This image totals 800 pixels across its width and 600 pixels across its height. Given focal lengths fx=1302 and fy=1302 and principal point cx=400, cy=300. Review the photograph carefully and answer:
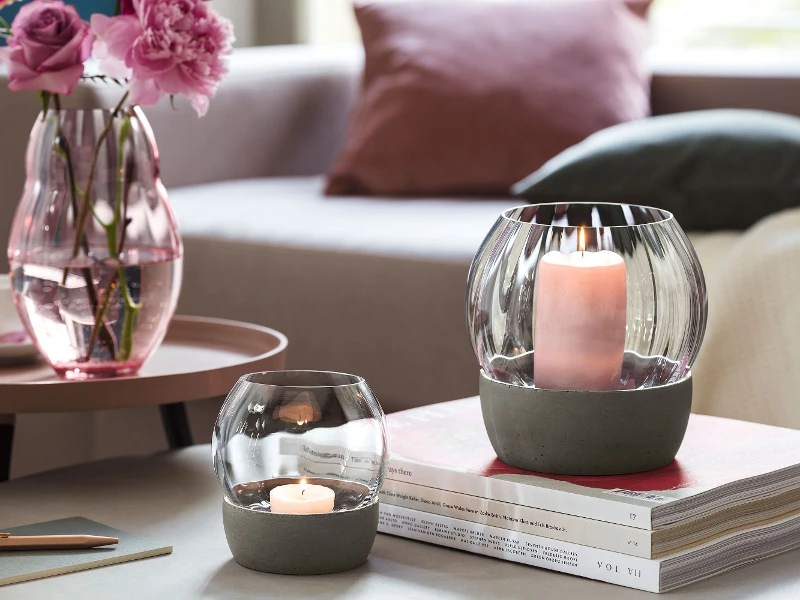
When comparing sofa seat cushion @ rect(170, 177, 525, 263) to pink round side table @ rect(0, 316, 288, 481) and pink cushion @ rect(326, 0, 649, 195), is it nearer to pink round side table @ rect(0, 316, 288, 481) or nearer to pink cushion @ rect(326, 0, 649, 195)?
pink cushion @ rect(326, 0, 649, 195)

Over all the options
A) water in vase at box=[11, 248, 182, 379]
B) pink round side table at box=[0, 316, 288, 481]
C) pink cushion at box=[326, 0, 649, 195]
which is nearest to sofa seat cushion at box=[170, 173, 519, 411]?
pink cushion at box=[326, 0, 649, 195]

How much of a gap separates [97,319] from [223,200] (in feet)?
3.90

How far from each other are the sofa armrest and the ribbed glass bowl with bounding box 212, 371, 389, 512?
161 cm

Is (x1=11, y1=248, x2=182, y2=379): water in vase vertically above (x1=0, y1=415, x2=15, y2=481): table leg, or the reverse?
(x1=11, y1=248, x2=182, y2=379): water in vase

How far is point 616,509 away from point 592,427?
0.23ft

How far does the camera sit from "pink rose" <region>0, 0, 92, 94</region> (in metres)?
1.18

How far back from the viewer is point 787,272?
1545 mm

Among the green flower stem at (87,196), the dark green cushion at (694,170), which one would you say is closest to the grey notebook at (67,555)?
the green flower stem at (87,196)

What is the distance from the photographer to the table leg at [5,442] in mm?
1299

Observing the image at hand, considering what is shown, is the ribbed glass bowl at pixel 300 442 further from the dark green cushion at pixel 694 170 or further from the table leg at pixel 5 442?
the dark green cushion at pixel 694 170

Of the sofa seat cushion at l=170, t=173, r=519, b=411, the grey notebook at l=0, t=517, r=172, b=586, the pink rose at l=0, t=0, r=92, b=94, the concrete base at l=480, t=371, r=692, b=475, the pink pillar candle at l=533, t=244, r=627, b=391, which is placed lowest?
the sofa seat cushion at l=170, t=173, r=519, b=411

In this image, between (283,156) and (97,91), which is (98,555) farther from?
(283,156)

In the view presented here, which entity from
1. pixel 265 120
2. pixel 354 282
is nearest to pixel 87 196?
pixel 354 282

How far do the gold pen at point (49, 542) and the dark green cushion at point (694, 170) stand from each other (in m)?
1.34
